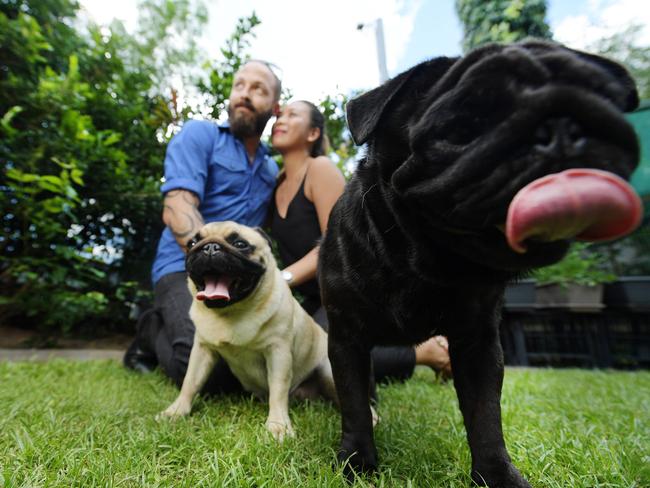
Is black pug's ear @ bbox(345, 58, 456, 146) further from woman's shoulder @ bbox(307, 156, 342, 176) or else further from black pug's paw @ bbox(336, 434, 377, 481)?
woman's shoulder @ bbox(307, 156, 342, 176)

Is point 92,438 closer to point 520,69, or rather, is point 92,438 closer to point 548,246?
point 548,246

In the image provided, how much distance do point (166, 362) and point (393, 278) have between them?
6.91ft

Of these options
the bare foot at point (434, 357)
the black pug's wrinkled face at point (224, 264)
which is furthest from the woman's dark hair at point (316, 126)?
the bare foot at point (434, 357)

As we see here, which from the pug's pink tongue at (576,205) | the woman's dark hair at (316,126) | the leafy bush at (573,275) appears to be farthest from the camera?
the leafy bush at (573,275)

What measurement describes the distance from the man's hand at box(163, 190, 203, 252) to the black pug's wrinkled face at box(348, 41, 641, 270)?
2.02 m

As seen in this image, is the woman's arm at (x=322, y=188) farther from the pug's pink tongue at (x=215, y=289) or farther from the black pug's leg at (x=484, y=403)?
the black pug's leg at (x=484, y=403)

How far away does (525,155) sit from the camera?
82 centimetres

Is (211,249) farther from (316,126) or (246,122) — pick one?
(316,126)

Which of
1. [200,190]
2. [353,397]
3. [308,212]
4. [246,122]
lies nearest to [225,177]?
[200,190]

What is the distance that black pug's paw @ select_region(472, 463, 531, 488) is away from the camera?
1.23 m

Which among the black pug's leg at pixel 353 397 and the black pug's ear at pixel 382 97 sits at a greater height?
the black pug's ear at pixel 382 97

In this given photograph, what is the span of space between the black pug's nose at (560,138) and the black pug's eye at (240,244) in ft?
5.43

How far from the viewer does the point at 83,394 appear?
2357mm

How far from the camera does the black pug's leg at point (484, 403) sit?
1.25 metres
